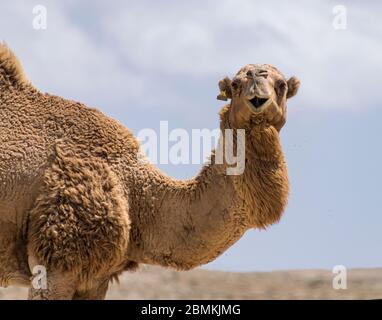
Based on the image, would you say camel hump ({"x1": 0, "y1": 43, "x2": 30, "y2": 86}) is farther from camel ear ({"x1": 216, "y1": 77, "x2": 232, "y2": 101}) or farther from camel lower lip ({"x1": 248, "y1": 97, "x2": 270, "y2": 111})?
camel lower lip ({"x1": 248, "y1": 97, "x2": 270, "y2": 111})

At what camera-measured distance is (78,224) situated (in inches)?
354

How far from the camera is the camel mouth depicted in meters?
8.66

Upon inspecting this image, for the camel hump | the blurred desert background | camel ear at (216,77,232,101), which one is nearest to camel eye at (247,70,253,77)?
camel ear at (216,77,232,101)

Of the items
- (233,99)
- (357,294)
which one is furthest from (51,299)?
(357,294)

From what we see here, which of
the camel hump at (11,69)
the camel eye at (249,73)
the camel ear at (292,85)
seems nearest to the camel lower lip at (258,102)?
the camel eye at (249,73)

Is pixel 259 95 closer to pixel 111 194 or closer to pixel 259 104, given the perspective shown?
pixel 259 104

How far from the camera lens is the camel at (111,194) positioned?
8938 mm

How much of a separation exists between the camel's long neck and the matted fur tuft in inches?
12.1

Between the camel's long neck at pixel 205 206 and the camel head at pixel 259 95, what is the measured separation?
0.50 ft

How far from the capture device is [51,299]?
8.91 m

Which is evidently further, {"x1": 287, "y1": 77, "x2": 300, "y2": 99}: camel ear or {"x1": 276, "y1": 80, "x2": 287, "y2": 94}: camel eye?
{"x1": 287, "y1": 77, "x2": 300, "y2": 99}: camel ear

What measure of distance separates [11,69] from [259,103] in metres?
2.74
